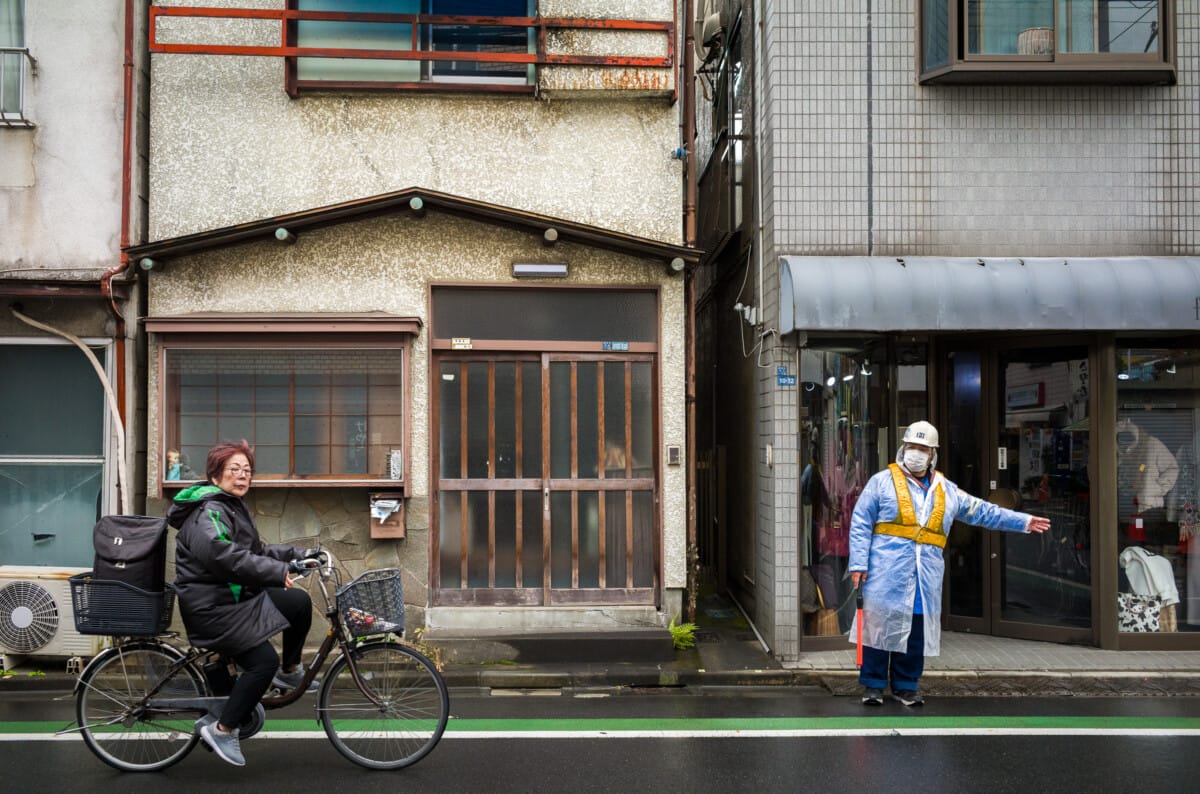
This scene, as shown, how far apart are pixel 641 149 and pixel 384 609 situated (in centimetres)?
510

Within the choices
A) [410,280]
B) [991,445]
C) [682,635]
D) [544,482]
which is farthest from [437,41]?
[991,445]

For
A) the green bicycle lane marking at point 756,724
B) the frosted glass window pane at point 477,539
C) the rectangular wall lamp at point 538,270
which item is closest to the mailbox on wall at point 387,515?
the frosted glass window pane at point 477,539

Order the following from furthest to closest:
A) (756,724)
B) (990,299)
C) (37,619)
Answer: (990,299) → (37,619) → (756,724)

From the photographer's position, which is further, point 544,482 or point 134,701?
Answer: point 544,482

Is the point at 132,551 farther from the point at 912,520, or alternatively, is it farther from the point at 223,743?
the point at 912,520

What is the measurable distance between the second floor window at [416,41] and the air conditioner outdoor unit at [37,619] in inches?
190

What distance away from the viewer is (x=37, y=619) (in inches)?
295

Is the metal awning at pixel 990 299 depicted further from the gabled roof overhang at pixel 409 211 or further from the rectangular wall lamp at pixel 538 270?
the rectangular wall lamp at pixel 538 270

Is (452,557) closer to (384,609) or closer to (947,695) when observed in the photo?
(384,609)

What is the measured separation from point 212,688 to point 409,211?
4516mm

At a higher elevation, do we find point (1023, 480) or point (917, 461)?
point (917, 461)

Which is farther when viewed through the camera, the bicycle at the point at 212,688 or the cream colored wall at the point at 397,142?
the cream colored wall at the point at 397,142

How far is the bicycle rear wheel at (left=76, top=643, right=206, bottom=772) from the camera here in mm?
5301

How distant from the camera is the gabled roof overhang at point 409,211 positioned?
8055 mm
